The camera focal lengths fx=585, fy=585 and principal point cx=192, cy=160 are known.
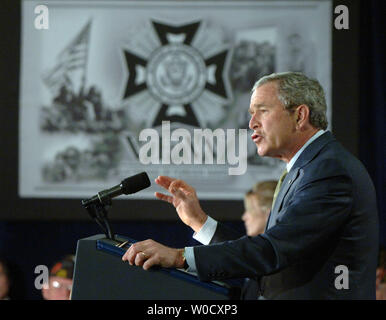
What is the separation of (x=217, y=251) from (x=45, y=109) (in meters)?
2.48

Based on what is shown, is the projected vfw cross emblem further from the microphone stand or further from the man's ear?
the microphone stand

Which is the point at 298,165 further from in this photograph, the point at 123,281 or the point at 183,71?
the point at 183,71

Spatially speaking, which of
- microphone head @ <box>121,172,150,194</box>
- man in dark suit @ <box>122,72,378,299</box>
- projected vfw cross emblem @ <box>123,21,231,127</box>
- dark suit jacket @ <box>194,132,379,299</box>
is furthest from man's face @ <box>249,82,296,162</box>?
projected vfw cross emblem @ <box>123,21,231,127</box>

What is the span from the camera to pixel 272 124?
1.75 meters

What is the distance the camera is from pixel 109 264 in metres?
1.42

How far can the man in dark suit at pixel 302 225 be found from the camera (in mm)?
1457

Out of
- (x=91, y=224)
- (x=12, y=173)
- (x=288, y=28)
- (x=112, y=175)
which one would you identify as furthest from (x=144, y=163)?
(x=288, y=28)

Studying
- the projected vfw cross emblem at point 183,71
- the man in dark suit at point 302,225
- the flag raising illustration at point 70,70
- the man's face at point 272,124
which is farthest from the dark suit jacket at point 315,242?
the flag raising illustration at point 70,70

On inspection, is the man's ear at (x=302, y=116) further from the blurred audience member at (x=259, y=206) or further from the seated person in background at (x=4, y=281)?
the seated person in background at (x=4, y=281)

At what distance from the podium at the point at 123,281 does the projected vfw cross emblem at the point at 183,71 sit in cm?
228

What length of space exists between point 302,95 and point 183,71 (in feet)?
6.52

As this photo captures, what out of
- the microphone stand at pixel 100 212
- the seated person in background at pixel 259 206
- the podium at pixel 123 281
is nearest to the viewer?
the podium at pixel 123 281

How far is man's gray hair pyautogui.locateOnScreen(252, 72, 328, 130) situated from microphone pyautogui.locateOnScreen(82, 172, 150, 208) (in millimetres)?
489
